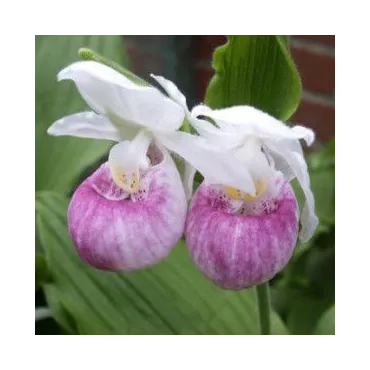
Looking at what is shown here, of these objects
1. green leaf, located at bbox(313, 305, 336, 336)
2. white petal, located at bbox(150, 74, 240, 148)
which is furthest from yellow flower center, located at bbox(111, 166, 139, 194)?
green leaf, located at bbox(313, 305, 336, 336)

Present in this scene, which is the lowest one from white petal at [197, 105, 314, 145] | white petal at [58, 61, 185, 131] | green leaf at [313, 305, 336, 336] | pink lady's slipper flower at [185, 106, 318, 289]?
green leaf at [313, 305, 336, 336]

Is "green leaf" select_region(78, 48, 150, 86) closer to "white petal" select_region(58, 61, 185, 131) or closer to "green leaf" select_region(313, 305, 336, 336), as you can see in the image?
"white petal" select_region(58, 61, 185, 131)

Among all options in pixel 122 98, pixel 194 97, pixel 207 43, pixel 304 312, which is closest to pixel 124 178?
pixel 122 98

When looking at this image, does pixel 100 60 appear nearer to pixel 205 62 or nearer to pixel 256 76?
pixel 256 76

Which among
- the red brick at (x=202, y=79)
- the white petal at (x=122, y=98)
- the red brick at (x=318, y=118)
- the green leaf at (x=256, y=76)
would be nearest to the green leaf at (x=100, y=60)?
the white petal at (x=122, y=98)

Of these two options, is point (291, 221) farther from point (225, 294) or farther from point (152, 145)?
point (225, 294)

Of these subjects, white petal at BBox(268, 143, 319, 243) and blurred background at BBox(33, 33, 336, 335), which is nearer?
white petal at BBox(268, 143, 319, 243)

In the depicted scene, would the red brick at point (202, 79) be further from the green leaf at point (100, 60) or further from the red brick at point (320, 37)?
the green leaf at point (100, 60)
